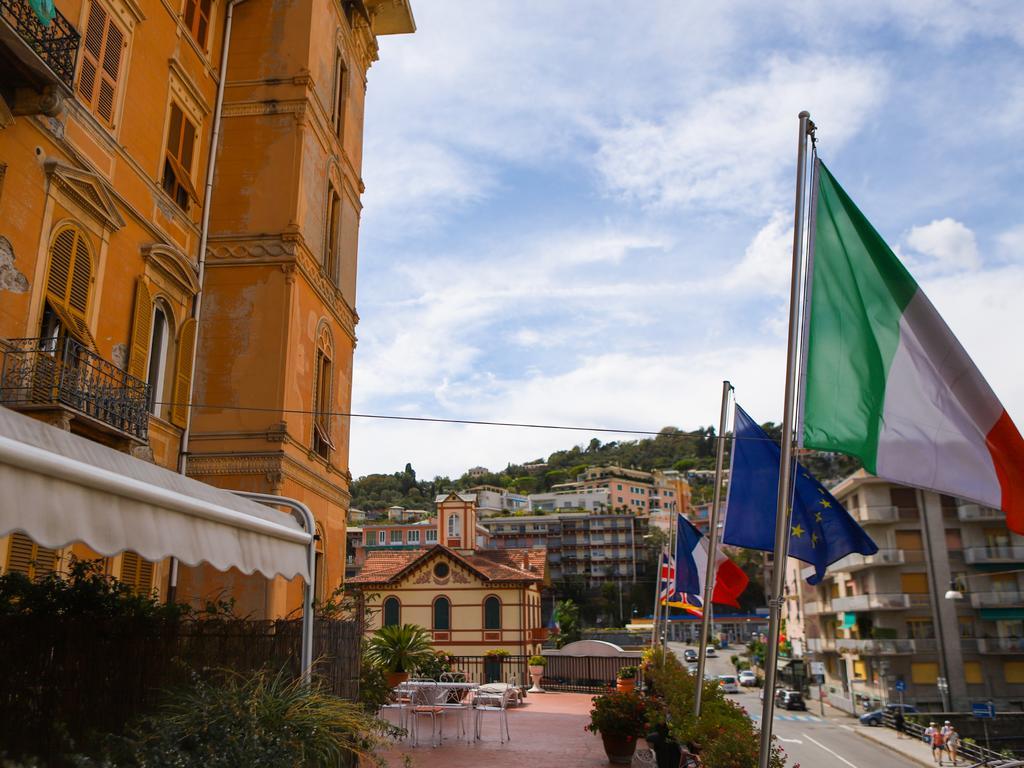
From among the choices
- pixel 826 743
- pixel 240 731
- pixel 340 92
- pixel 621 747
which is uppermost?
pixel 340 92

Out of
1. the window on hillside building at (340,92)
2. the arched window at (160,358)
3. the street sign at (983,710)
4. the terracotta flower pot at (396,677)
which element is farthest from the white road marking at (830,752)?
the arched window at (160,358)

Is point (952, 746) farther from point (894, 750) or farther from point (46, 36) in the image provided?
point (46, 36)

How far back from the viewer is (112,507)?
5.05m

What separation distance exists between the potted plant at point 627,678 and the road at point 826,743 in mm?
4655

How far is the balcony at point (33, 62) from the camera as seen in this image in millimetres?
9086

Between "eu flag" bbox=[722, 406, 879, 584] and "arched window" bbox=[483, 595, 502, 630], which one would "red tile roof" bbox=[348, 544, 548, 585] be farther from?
"eu flag" bbox=[722, 406, 879, 584]

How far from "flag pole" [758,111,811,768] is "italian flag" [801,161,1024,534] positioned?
0.19 m

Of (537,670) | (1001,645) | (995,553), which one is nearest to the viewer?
(537,670)

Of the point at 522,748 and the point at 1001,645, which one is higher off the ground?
the point at 1001,645

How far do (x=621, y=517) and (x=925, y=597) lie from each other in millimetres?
74865

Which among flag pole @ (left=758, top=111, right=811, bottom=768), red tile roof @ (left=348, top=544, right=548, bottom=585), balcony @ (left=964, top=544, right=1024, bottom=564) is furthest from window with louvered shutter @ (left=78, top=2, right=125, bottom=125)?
balcony @ (left=964, top=544, right=1024, bottom=564)

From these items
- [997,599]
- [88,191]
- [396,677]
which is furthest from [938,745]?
[88,191]

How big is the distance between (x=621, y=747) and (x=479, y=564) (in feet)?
101

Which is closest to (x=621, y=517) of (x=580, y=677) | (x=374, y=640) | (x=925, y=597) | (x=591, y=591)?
(x=591, y=591)
